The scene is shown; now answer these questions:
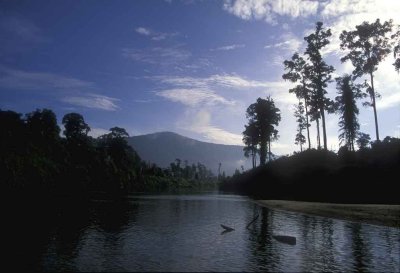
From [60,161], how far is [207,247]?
111443 mm

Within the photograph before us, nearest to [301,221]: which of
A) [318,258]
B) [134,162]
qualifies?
[318,258]

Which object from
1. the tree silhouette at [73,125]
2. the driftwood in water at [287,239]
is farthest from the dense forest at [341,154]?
the tree silhouette at [73,125]

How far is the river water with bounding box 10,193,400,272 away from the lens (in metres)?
18.5

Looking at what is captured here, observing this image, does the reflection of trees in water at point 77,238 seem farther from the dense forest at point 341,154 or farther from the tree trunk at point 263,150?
the tree trunk at point 263,150

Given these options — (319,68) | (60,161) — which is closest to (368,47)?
(319,68)

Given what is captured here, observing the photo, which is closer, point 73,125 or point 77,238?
point 77,238

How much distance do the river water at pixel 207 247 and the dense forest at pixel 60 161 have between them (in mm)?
61557

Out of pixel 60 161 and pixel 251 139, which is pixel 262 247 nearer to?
pixel 251 139

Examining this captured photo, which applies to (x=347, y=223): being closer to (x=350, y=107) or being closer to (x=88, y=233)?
(x=88, y=233)

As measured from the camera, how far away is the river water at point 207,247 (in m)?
18.5

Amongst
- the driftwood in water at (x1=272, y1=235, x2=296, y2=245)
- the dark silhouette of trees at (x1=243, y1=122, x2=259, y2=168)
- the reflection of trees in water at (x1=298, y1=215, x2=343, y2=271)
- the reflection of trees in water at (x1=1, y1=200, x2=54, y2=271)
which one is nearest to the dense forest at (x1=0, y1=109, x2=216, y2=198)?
the dark silhouette of trees at (x1=243, y1=122, x2=259, y2=168)

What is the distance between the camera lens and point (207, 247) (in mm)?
23453

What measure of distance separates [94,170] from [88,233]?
11677 cm

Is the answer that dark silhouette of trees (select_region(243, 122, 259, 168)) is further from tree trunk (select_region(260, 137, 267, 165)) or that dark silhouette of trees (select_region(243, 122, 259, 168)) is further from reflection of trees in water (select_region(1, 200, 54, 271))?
reflection of trees in water (select_region(1, 200, 54, 271))
